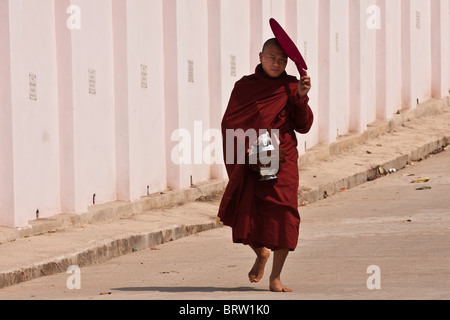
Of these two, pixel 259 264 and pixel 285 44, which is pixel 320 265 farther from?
pixel 285 44

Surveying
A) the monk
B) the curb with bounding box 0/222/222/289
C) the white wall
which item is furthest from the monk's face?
the white wall

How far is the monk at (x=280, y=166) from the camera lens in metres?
8.54

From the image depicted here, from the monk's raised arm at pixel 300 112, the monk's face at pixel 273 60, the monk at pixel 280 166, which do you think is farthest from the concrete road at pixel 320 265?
the monk's face at pixel 273 60

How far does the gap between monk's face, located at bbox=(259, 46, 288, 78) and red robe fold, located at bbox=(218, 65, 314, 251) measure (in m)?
0.07

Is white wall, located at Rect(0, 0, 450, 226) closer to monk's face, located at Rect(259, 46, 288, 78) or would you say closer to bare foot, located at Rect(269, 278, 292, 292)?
monk's face, located at Rect(259, 46, 288, 78)

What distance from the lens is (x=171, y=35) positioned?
15.7m

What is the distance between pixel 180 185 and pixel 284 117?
23.6 ft

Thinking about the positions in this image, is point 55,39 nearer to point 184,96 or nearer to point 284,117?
point 184,96

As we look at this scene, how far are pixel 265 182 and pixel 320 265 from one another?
1.86 meters

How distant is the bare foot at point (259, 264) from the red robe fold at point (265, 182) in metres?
0.15

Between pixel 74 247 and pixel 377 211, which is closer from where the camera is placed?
pixel 74 247

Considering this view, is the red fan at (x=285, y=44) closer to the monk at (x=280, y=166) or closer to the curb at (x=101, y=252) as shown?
the monk at (x=280, y=166)

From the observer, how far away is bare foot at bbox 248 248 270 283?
8766 millimetres
